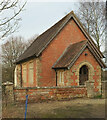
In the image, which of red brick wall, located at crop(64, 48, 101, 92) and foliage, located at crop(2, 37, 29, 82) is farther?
foliage, located at crop(2, 37, 29, 82)

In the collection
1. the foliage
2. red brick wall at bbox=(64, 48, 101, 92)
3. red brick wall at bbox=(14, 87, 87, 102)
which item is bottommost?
red brick wall at bbox=(14, 87, 87, 102)

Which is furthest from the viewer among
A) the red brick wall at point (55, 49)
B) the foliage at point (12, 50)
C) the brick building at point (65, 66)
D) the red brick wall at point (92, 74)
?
the foliage at point (12, 50)

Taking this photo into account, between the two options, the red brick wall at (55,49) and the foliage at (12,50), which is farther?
the foliage at (12,50)

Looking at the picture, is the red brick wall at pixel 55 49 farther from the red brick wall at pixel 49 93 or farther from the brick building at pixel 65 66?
the red brick wall at pixel 49 93

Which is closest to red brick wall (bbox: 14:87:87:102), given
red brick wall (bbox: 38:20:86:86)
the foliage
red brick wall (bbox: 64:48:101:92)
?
red brick wall (bbox: 64:48:101:92)

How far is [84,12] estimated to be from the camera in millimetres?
29375

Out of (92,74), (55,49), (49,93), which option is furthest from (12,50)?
(49,93)

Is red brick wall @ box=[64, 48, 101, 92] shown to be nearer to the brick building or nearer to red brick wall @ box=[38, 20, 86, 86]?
the brick building

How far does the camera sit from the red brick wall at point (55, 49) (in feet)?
56.0

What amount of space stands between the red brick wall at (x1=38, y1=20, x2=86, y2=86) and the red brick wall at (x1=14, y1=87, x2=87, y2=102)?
4.63 metres

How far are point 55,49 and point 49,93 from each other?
6.69 m

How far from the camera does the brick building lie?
1279 centimetres

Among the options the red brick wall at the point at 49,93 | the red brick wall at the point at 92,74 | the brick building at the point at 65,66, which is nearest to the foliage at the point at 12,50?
the brick building at the point at 65,66

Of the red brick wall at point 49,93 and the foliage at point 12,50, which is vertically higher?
the foliage at point 12,50
